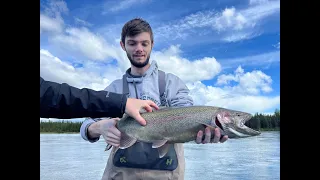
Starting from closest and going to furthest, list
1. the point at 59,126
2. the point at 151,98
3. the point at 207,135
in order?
the point at 207,135 → the point at 151,98 → the point at 59,126

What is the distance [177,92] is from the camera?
142 centimetres

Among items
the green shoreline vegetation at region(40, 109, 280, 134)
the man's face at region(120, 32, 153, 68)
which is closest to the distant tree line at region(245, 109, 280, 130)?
the green shoreline vegetation at region(40, 109, 280, 134)

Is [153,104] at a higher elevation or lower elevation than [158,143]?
higher

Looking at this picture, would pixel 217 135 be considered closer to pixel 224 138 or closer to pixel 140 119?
pixel 224 138

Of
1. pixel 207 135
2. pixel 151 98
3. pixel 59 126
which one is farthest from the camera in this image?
pixel 59 126

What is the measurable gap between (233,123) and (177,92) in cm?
23

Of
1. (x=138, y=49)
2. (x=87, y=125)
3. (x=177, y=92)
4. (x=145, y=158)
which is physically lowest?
(x=145, y=158)

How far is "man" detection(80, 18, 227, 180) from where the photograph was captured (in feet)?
4.52

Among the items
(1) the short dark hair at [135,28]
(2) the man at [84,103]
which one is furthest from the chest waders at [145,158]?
(1) the short dark hair at [135,28]

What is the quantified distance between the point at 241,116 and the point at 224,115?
0.18 feet

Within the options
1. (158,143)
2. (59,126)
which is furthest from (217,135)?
(59,126)

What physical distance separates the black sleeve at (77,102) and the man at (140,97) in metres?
0.06
